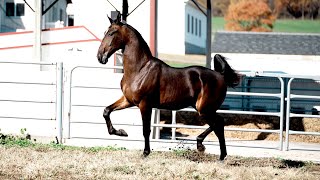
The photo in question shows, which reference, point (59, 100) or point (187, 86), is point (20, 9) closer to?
point (59, 100)

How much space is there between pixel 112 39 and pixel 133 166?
6.13ft

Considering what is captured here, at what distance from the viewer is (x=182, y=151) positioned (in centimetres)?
1087

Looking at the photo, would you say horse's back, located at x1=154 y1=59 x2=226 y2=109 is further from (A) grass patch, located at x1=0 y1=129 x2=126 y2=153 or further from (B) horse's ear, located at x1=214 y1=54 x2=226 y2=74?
(A) grass patch, located at x1=0 y1=129 x2=126 y2=153

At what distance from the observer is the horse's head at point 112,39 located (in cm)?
973

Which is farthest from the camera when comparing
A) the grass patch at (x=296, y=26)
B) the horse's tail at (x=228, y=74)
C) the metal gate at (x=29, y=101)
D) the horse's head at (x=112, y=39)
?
the grass patch at (x=296, y=26)

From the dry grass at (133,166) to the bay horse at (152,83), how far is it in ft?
1.43

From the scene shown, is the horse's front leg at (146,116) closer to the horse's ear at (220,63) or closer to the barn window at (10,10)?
the horse's ear at (220,63)

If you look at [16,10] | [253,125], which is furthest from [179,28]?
[253,125]

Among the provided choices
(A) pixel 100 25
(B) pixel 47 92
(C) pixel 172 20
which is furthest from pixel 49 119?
(C) pixel 172 20

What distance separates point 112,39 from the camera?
32.1ft

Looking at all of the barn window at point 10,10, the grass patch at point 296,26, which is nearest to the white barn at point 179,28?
the barn window at point 10,10

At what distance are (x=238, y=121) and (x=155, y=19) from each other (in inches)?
123

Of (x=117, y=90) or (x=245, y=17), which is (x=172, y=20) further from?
(x=117, y=90)

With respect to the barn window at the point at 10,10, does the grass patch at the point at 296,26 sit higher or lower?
higher
